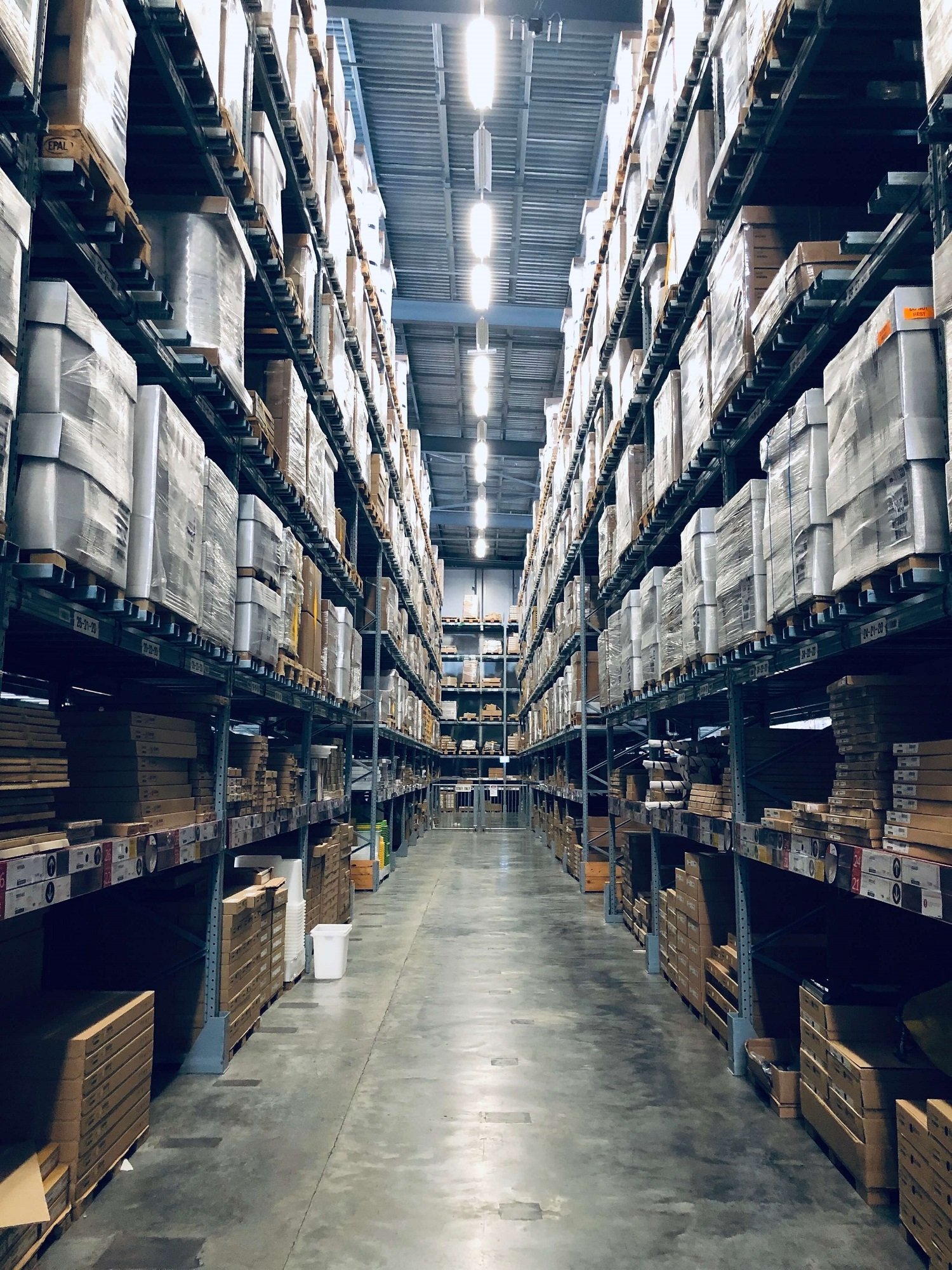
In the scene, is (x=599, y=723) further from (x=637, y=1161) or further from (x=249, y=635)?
(x=637, y=1161)

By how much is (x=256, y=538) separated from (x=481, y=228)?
23.3 feet

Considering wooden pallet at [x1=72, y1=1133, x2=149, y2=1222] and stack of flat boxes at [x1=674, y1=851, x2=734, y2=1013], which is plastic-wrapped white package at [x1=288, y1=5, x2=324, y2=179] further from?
wooden pallet at [x1=72, y1=1133, x2=149, y2=1222]

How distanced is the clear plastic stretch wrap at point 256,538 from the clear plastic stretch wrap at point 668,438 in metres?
2.57

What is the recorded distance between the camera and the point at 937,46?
261cm

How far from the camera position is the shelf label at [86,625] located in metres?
3.03

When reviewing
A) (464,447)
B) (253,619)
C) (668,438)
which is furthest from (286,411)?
(464,447)

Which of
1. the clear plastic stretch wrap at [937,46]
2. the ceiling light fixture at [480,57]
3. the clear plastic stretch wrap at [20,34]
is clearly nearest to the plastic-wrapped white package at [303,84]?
the ceiling light fixture at [480,57]

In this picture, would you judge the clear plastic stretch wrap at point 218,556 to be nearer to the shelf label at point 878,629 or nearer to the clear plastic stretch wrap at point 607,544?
the shelf label at point 878,629

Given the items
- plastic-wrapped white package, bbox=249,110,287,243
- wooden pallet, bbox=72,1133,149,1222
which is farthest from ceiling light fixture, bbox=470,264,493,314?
wooden pallet, bbox=72,1133,149,1222

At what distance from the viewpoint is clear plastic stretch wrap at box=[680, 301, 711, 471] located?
512cm

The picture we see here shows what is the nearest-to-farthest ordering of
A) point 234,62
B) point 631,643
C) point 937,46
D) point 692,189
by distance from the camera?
point 937,46, point 234,62, point 692,189, point 631,643

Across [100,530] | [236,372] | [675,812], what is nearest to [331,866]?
[675,812]

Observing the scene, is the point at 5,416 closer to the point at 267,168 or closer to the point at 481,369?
the point at 267,168

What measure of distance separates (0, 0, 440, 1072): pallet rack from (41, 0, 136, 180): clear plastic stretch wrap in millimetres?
169
